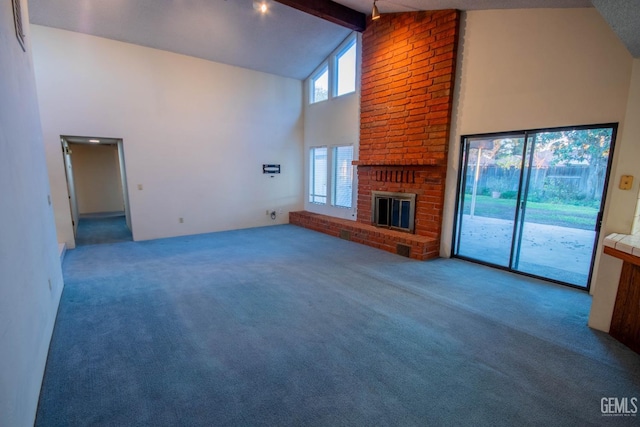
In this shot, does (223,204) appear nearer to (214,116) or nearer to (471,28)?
(214,116)

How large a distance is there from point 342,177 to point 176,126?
3614 millimetres

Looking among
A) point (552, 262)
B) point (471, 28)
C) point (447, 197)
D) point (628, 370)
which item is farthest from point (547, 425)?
point (471, 28)

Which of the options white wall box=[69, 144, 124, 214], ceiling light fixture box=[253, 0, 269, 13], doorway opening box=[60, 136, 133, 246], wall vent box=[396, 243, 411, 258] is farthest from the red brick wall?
white wall box=[69, 144, 124, 214]

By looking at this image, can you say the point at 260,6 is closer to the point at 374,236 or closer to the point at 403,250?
the point at 374,236

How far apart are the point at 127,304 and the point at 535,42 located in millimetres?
5484

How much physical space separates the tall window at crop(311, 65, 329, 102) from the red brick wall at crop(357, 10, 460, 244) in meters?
1.41

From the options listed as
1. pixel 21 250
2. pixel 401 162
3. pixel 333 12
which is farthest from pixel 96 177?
pixel 401 162

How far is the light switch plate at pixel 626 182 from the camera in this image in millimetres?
2408

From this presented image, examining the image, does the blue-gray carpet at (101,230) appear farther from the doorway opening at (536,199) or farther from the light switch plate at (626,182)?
the light switch plate at (626,182)

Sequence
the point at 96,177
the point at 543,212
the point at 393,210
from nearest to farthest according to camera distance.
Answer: the point at 543,212
the point at 393,210
the point at 96,177

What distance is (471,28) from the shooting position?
13.2ft

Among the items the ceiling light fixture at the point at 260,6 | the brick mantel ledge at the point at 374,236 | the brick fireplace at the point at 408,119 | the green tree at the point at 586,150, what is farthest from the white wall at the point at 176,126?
the green tree at the point at 586,150

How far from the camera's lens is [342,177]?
21.6 feet

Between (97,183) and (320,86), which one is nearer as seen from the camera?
(320,86)
